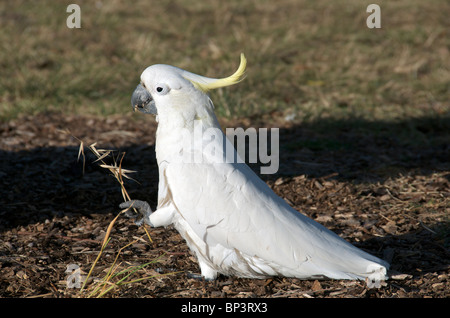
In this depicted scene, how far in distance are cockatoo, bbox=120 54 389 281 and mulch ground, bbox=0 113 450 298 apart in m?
0.18

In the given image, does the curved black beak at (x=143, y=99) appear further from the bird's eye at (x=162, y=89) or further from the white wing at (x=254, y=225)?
the white wing at (x=254, y=225)

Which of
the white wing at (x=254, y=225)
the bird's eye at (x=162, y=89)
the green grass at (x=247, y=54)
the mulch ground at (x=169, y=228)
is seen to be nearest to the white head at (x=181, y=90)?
the bird's eye at (x=162, y=89)

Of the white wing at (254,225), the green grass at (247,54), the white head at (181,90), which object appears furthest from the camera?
the green grass at (247,54)

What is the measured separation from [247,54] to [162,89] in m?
4.20

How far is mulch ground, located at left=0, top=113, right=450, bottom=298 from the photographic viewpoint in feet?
9.39

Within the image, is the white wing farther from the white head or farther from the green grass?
the green grass

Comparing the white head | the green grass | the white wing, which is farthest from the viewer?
the green grass

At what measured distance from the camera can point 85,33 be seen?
7.36m

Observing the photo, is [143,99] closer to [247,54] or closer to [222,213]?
[222,213]

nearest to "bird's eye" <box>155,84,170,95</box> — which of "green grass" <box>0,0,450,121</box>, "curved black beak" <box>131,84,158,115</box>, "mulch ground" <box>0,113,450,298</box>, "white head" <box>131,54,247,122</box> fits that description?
"white head" <box>131,54,247,122</box>

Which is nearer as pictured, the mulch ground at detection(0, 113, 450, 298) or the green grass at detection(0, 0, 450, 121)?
the mulch ground at detection(0, 113, 450, 298)

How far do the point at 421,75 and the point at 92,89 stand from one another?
12.9 ft

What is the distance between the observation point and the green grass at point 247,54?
5758mm
